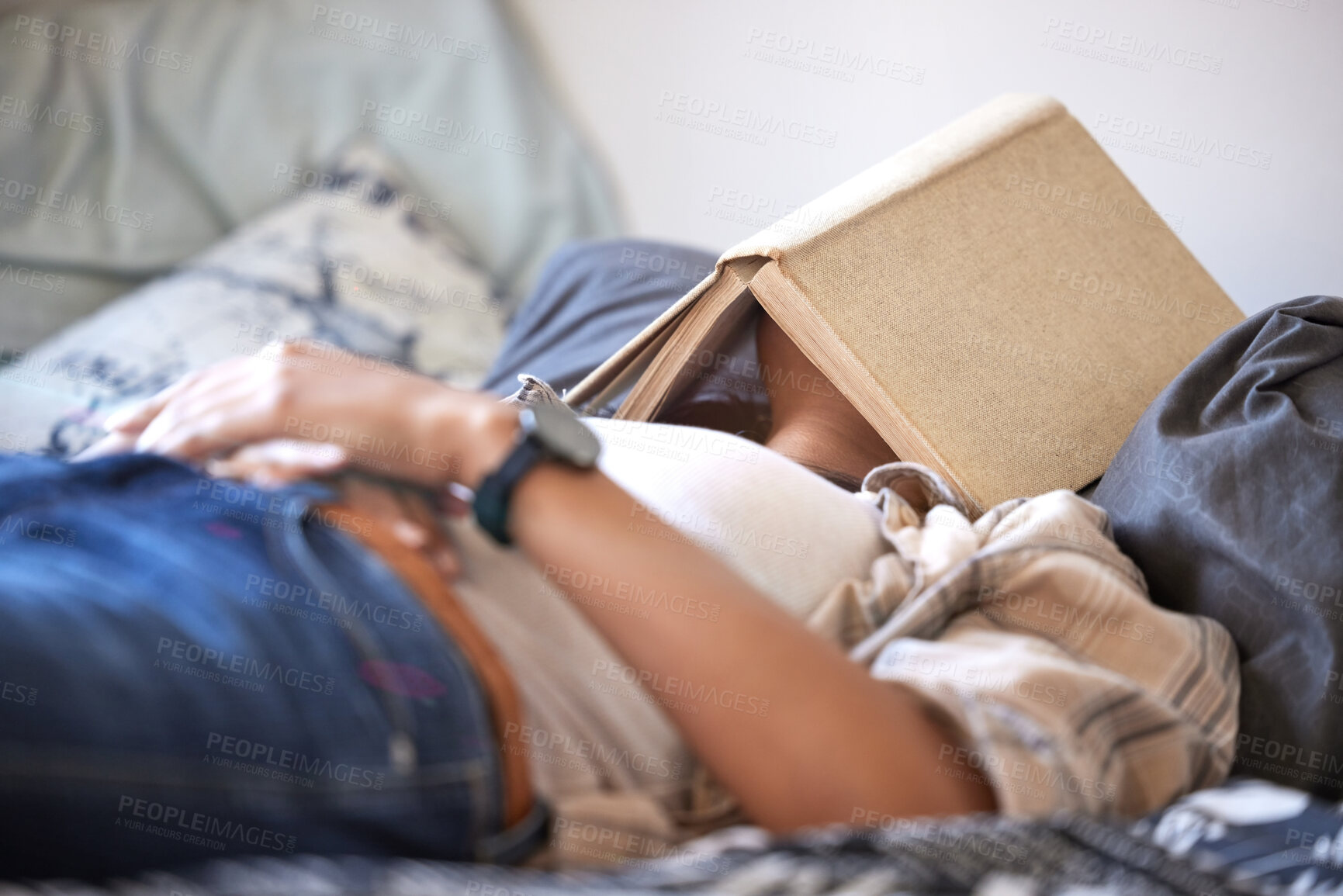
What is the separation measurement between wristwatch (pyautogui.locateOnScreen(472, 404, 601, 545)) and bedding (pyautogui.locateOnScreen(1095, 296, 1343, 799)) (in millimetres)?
430

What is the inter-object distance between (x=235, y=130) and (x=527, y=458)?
125 centimetres

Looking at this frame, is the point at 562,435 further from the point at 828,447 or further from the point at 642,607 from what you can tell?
the point at 828,447

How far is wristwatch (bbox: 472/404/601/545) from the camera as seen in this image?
57 centimetres

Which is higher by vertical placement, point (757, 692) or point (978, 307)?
point (978, 307)

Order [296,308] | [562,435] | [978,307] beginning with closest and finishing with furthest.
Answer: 1. [562,435]
2. [978,307]
3. [296,308]

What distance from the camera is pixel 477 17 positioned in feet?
5.32

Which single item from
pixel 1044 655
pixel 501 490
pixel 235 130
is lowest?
pixel 1044 655

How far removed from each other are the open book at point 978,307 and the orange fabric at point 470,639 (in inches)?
14.3

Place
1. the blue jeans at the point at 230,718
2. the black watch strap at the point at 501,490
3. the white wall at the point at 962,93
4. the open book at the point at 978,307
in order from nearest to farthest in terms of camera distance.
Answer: the blue jeans at the point at 230,718, the black watch strap at the point at 501,490, the open book at the point at 978,307, the white wall at the point at 962,93

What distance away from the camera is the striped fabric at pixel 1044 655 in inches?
21.5

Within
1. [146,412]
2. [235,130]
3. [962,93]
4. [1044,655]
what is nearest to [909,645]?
[1044,655]

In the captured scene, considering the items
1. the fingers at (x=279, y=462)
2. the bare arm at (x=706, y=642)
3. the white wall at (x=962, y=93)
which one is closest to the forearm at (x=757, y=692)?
the bare arm at (x=706, y=642)

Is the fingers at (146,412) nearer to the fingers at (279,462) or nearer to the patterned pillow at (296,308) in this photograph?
the fingers at (279,462)

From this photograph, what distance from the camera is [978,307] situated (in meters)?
0.88
